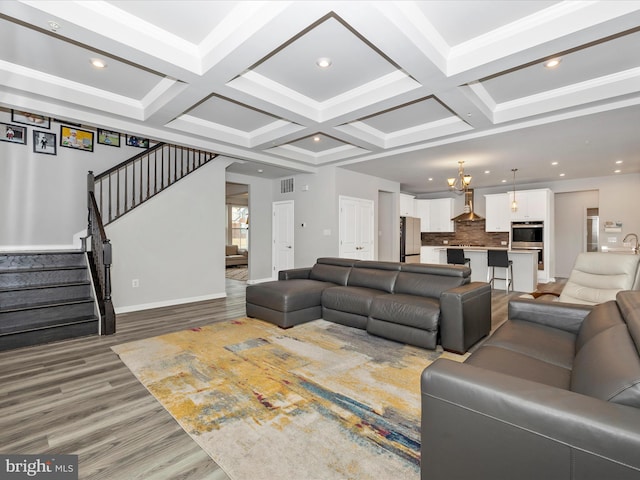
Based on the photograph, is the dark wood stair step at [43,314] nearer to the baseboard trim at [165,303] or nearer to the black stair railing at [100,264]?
the black stair railing at [100,264]

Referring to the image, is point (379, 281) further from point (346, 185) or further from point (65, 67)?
point (65, 67)

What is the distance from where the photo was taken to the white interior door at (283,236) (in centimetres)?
775

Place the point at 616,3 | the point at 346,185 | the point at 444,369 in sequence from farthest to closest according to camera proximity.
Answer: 1. the point at 346,185
2. the point at 616,3
3. the point at 444,369

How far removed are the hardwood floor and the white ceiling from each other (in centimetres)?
280

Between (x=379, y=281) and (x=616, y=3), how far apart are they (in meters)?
3.30

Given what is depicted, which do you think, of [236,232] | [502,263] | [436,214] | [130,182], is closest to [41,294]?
[130,182]

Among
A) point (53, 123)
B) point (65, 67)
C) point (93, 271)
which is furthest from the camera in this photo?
point (53, 123)

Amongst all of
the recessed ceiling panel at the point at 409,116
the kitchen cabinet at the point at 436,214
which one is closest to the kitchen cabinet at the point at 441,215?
the kitchen cabinet at the point at 436,214

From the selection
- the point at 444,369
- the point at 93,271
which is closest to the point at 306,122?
the point at 93,271

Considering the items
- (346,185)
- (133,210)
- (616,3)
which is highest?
(616,3)

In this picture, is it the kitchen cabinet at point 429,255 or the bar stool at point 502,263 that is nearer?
the bar stool at point 502,263

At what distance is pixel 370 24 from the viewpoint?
2.38 metres

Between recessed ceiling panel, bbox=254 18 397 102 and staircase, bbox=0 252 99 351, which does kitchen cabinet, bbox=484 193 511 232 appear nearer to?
recessed ceiling panel, bbox=254 18 397 102

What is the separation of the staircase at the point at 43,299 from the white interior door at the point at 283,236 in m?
4.22
